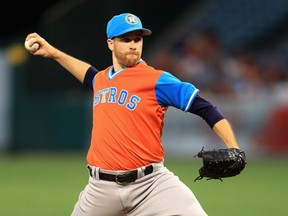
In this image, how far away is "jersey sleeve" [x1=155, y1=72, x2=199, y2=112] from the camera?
19.7 ft

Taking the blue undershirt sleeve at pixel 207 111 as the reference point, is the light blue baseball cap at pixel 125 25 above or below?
Answer: above

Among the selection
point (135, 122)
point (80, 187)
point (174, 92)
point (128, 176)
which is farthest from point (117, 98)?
point (80, 187)

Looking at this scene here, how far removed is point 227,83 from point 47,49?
13258 mm

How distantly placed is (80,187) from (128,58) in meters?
7.32

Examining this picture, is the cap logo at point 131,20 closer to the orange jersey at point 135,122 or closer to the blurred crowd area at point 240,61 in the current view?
the orange jersey at point 135,122

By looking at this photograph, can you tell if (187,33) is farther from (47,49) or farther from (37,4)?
(47,49)

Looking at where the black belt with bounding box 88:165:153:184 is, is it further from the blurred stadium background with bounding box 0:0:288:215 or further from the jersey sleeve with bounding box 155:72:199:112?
the blurred stadium background with bounding box 0:0:288:215

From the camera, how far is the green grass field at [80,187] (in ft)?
36.2

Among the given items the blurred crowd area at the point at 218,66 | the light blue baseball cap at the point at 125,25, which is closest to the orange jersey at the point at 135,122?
the light blue baseball cap at the point at 125,25

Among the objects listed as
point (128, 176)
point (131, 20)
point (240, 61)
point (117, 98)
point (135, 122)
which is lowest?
point (128, 176)

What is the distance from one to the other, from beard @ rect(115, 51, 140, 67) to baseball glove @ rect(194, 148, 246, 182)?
0.89 m

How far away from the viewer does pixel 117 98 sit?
6.28 meters

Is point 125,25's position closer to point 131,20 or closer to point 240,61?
point 131,20

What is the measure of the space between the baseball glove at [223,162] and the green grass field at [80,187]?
4.51 meters
